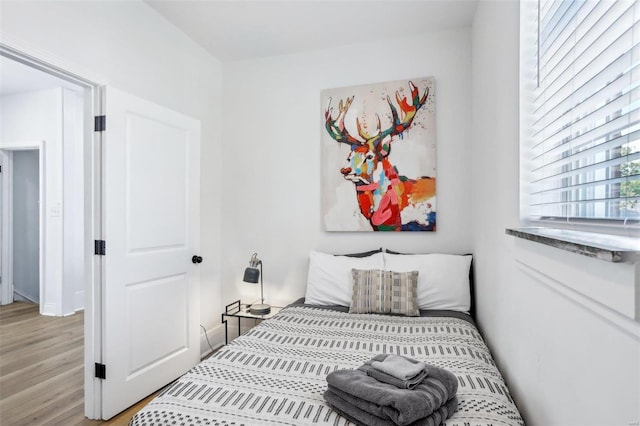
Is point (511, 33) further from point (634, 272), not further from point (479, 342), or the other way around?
point (479, 342)

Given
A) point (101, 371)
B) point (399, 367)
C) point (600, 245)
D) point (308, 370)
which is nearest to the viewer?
point (600, 245)

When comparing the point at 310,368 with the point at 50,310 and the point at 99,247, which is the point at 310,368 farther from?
the point at 50,310

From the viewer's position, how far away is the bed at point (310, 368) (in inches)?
46.1

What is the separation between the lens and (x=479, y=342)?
6.06 ft

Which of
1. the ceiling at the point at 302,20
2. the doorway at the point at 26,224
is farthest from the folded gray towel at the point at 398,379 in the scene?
the doorway at the point at 26,224

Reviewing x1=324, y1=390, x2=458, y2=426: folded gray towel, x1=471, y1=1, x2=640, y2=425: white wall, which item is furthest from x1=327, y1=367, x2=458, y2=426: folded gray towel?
x1=471, y1=1, x2=640, y2=425: white wall

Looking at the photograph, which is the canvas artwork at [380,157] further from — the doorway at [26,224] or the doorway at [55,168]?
the doorway at [26,224]

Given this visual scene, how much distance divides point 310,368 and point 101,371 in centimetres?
143

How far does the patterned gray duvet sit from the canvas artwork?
2.94ft

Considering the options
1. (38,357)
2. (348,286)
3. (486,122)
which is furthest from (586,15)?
(38,357)

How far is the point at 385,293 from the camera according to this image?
7.80 feet

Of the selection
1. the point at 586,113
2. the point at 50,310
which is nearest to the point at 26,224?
the point at 50,310

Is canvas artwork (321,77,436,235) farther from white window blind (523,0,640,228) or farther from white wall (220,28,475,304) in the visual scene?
white window blind (523,0,640,228)

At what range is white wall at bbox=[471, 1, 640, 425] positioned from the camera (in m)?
0.69
